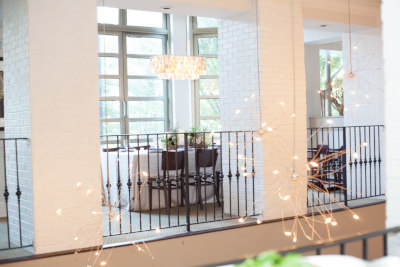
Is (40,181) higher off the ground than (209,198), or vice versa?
(40,181)

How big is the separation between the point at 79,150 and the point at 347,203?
13.9 ft

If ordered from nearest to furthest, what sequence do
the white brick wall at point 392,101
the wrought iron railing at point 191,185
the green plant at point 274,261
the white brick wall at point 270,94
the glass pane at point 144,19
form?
the green plant at point 274,261
the white brick wall at point 392,101
the wrought iron railing at point 191,185
the white brick wall at point 270,94
the glass pane at point 144,19

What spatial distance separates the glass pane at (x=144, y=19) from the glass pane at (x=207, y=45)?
881 mm

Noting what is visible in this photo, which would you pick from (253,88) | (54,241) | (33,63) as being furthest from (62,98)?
(253,88)

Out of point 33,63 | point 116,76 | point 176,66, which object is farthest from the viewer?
point 116,76

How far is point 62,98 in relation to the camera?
5.14 metres

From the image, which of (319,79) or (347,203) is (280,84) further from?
(319,79)

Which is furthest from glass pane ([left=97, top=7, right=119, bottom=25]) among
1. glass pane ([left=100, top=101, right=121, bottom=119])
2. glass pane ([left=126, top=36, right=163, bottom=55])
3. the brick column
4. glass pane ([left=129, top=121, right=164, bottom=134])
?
the brick column

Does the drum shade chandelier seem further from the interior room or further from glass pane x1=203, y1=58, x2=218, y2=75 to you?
glass pane x1=203, y1=58, x2=218, y2=75

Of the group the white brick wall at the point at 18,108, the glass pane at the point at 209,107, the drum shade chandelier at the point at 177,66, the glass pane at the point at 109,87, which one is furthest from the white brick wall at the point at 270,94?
the glass pane at the point at 209,107

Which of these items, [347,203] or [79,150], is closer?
[79,150]

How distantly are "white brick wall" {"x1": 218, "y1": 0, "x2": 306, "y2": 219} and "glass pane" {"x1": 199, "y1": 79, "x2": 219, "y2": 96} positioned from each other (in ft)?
12.6

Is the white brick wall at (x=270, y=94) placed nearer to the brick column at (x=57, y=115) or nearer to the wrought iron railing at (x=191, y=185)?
the wrought iron railing at (x=191, y=185)

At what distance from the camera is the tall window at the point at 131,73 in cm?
995
